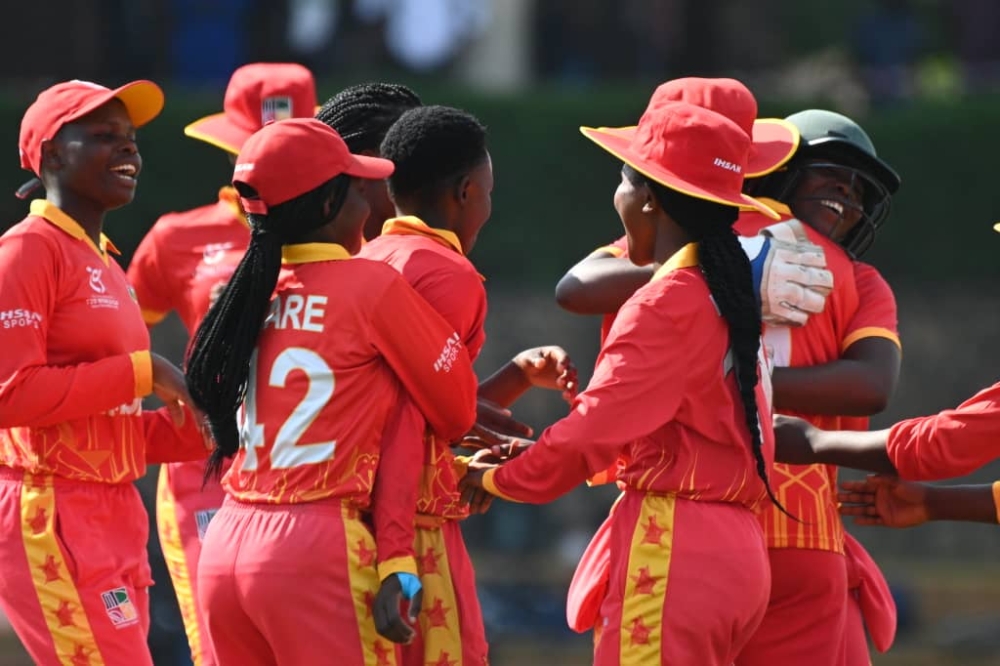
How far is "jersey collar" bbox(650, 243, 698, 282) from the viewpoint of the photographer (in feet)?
15.1

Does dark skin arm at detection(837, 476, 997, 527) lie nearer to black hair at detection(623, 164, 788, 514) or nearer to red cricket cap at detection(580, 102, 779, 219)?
black hair at detection(623, 164, 788, 514)

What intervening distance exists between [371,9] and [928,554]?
5.86 metres

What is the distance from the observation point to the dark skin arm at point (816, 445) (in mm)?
4918

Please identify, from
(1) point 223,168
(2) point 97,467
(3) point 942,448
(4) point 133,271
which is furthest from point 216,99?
(3) point 942,448

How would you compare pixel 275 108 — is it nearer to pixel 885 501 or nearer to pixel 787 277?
pixel 787 277

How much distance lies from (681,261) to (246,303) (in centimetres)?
110

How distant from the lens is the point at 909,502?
5168 mm

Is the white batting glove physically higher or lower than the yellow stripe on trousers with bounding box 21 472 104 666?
higher

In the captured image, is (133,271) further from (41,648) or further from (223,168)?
(223,168)

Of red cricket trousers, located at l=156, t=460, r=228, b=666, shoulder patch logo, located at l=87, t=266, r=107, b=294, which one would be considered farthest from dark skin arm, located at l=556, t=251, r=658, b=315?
red cricket trousers, located at l=156, t=460, r=228, b=666

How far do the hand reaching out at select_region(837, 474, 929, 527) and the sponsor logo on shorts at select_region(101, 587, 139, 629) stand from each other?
2.04 metres

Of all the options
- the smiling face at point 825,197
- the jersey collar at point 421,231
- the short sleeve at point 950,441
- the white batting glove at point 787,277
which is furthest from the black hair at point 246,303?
the short sleeve at point 950,441

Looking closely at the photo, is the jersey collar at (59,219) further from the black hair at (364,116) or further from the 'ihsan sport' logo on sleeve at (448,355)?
the 'ihsan sport' logo on sleeve at (448,355)

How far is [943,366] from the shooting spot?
42.6 ft
